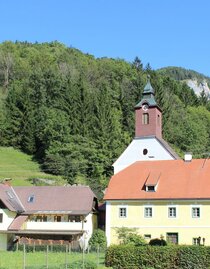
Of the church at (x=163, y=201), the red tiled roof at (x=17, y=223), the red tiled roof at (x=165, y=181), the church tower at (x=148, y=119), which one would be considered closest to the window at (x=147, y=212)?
the church at (x=163, y=201)

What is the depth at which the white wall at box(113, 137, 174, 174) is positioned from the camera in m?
58.6

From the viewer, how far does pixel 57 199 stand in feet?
170

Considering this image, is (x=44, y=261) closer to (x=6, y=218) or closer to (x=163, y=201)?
(x=163, y=201)

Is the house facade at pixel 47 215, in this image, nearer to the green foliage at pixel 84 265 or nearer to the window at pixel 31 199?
the window at pixel 31 199

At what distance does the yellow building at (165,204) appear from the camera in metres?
43.2

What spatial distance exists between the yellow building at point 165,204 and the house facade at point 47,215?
4.06 meters

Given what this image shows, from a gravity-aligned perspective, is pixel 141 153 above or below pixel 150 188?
above

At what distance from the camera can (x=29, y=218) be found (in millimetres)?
50188

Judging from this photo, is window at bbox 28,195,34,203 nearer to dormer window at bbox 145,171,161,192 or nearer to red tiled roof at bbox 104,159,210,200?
red tiled roof at bbox 104,159,210,200

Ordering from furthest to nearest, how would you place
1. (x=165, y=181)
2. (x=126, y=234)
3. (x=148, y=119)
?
(x=148, y=119) < (x=165, y=181) < (x=126, y=234)

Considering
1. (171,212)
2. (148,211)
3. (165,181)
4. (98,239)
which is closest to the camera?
(171,212)

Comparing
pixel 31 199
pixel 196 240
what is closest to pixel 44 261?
pixel 196 240

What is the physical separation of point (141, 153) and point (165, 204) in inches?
602

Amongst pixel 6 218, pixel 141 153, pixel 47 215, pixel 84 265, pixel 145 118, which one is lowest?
pixel 84 265
